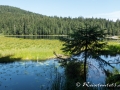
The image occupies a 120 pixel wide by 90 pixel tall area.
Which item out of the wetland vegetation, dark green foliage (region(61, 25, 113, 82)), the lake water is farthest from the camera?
the lake water

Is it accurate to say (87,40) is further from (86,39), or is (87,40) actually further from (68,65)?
(68,65)

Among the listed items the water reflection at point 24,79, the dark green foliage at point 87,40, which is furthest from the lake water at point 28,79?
the dark green foliage at point 87,40

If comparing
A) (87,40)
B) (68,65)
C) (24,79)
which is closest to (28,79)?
(24,79)

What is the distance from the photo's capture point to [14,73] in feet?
74.0

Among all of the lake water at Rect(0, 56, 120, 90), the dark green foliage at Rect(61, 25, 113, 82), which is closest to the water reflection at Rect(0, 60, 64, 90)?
the lake water at Rect(0, 56, 120, 90)

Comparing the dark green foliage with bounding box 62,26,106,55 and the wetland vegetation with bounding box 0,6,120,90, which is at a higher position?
the dark green foliage with bounding box 62,26,106,55

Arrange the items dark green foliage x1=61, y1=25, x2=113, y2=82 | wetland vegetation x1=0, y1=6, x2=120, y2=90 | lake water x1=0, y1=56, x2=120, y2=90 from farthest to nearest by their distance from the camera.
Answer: lake water x1=0, y1=56, x2=120, y2=90, wetland vegetation x1=0, y1=6, x2=120, y2=90, dark green foliage x1=61, y1=25, x2=113, y2=82

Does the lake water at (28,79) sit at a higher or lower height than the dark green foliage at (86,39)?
lower

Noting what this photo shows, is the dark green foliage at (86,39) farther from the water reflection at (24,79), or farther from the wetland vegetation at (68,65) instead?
the water reflection at (24,79)

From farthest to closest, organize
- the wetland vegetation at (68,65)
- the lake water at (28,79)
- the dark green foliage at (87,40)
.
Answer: the lake water at (28,79), the wetland vegetation at (68,65), the dark green foliage at (87,40)

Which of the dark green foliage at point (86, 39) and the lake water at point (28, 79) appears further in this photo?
the lake water at point (28, 79)

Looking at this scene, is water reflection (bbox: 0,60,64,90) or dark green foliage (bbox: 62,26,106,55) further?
water reflection (bbox: 0,60,64,90)

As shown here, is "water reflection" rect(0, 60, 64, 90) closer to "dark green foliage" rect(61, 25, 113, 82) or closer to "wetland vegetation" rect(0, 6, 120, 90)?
"wetland vegetation" rect(0, 6, 120, 90)

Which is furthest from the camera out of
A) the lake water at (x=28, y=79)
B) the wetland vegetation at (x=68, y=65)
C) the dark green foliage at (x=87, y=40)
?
the lake water at (x=28, y=79)
